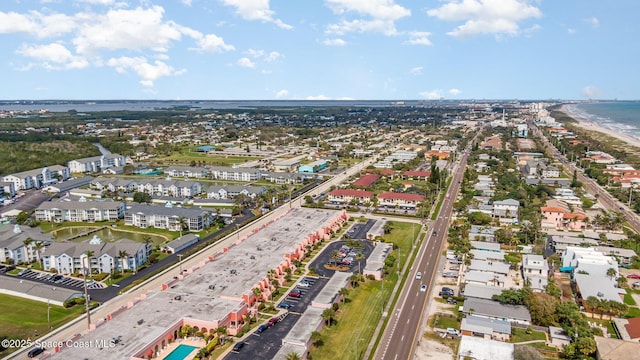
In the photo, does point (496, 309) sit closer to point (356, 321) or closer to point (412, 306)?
point (412, 306)

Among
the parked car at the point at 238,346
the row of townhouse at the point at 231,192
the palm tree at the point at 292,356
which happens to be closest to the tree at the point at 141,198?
the row of townhouse at the point at 231,192

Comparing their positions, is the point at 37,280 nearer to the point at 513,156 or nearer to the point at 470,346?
the point at 470,346

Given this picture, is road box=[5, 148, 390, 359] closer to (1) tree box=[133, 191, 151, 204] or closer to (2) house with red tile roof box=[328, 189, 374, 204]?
(2) house with red tile roof box=[328, 189, 374, 204]

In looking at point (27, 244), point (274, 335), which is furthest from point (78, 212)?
point (274, 335)

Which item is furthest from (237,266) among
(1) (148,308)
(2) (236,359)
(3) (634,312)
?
(3) (634,312)

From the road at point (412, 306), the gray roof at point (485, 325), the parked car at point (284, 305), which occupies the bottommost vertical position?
the road at point (412, 306)

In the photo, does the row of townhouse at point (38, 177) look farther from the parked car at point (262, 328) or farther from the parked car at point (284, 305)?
the parked car at point (262, 328)
